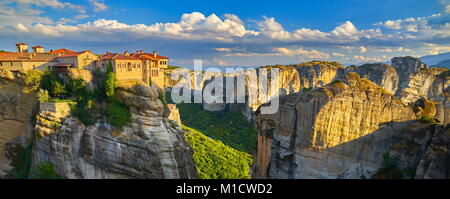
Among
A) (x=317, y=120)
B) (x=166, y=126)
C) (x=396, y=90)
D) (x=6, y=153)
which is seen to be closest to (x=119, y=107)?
(x=166, y=126)

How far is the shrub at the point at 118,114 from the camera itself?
80.4 feet

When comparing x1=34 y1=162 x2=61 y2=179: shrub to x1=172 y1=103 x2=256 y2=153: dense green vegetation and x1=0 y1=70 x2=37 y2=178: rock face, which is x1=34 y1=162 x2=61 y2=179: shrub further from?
x1=172 y1=103 x2=256 y2=153: dense green vegetation

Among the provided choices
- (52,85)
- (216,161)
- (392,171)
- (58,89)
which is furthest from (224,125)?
(392,171)

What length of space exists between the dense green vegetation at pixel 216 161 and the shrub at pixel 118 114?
12.7 meters

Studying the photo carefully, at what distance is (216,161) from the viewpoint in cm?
3616

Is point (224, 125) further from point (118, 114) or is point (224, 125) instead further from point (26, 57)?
point (26, 57)

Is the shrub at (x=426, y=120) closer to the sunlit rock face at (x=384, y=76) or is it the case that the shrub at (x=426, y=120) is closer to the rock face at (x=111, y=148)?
the rock face at (x=111, y=148)

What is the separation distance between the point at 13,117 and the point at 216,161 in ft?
83.1

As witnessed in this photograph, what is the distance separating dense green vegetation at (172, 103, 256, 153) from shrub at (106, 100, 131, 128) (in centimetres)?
2800

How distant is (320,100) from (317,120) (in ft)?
4.07

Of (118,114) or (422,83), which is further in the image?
(422,83)

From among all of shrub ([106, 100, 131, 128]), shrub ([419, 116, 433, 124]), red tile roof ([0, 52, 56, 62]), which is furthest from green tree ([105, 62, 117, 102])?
shrub ([419, 116, 433, 124])

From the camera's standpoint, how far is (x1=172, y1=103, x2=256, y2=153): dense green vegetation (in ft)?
174

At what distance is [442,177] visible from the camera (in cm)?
1056
